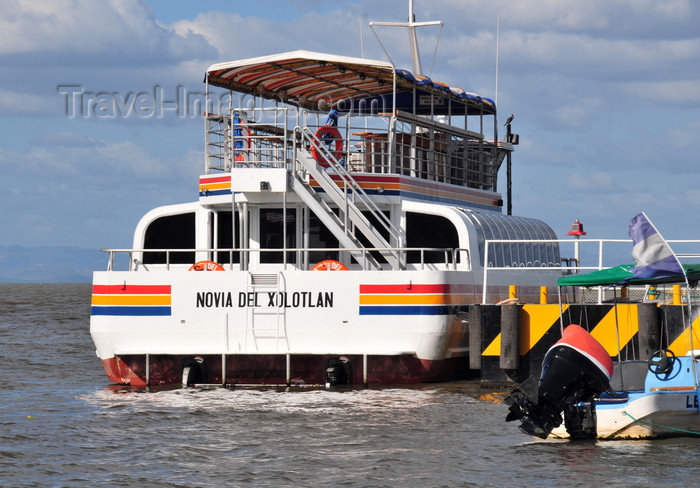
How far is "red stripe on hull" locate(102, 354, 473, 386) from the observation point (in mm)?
19766

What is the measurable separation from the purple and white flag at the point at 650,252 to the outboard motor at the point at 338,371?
568 centimetres

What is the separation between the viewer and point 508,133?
3122cm

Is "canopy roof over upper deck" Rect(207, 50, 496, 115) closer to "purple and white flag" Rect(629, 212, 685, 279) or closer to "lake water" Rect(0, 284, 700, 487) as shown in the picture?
"lake water" Rect(0, 284, 700, 487)

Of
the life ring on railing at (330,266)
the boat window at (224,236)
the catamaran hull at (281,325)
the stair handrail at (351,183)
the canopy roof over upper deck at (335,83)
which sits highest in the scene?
the canopy roof over upper deck at (335,83)

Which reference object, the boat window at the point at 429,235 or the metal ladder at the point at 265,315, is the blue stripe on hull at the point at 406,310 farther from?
the boat window at the point at 429,235

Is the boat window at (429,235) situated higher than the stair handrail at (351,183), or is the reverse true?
the stair handrail at (351,183)

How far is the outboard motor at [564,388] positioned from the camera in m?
15.3

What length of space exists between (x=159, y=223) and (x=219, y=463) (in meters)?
9.95

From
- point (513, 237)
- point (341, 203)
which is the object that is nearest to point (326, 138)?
point (341, 203)

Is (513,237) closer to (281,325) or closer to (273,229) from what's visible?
(273,229)

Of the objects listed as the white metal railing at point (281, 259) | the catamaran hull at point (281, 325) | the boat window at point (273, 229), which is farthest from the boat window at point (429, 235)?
the boat window at point (273, 229)

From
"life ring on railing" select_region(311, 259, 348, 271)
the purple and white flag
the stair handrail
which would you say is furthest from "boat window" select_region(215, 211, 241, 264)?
the purple and white flag

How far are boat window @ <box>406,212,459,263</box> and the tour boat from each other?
0.03m

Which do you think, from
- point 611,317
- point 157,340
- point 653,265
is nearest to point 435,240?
point 611,317
